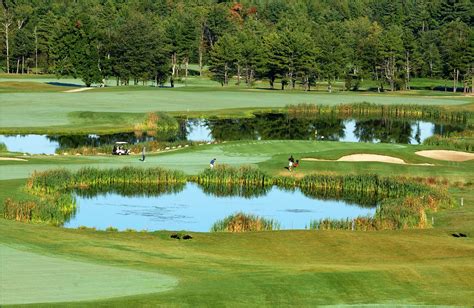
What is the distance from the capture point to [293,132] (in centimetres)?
11819

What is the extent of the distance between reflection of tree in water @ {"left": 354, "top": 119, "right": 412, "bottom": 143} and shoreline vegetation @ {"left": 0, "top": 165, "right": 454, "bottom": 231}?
1608 inches

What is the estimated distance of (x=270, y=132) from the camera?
384 feet

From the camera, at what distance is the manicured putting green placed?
31.1 m

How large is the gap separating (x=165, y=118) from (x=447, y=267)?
267 ft

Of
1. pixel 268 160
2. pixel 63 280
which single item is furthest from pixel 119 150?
pixel 63 280

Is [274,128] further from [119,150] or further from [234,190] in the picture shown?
[234,190]

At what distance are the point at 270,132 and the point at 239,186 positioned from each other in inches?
1851

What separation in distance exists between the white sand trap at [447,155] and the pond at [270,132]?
2087cm

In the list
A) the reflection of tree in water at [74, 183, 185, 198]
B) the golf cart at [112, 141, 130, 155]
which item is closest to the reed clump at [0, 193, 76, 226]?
the reflection of tree in water at [74, 183, 185, 198]

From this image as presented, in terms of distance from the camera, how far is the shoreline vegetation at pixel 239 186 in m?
57.7

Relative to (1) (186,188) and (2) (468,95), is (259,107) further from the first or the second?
(1) (186,188)

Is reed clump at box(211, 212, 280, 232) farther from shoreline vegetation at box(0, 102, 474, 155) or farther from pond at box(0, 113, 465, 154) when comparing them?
shoreline vegetation at box(0, 102, 474, 155)

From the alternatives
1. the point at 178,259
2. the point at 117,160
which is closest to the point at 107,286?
the point at 178,259

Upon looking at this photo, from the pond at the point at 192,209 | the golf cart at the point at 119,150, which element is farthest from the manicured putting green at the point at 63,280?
the golf cart at the point at 119,150
